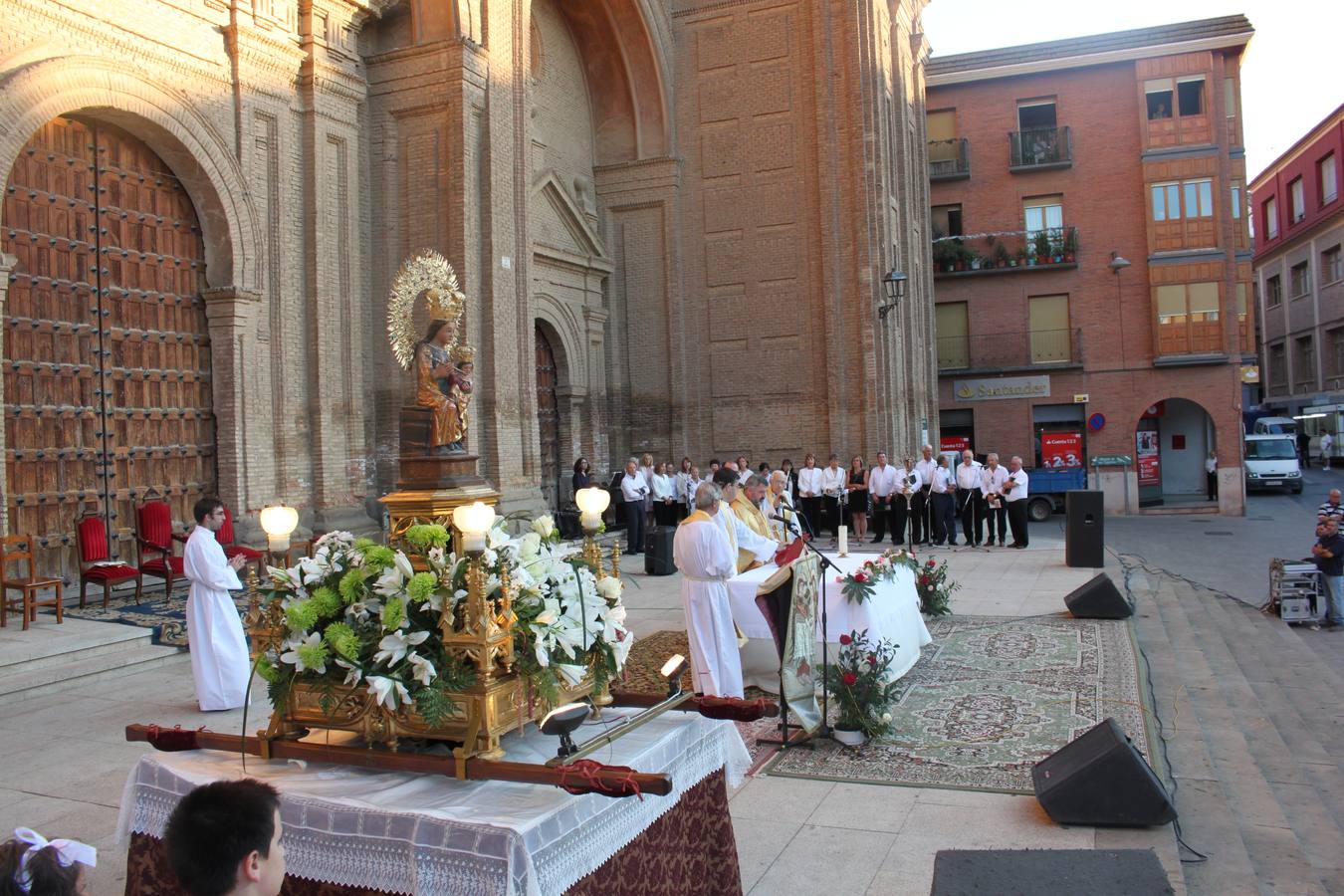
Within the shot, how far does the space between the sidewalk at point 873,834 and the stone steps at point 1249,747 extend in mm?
561

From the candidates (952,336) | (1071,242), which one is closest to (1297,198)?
(1071,242)

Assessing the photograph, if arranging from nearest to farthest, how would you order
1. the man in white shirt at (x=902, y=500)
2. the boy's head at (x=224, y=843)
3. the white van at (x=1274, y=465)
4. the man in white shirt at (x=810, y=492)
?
the boy's head at (x=224, y=843) < the man in white shirt at (x=902, y=500) < the man in white shirt at (x=810, y=492) < the white van at (x=1274, y=465)

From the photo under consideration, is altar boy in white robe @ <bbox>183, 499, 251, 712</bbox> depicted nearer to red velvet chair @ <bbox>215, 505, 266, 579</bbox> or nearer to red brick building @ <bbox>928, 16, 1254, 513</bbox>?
red velvet chair @ <bbox>215, 505, 266, 579</bbox>

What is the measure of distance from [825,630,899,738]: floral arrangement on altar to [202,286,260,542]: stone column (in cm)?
878

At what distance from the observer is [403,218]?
1590 centimetres

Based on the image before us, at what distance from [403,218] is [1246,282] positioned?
26.4 metres

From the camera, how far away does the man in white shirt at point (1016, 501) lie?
17.0m

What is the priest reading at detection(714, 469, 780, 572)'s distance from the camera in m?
8.73

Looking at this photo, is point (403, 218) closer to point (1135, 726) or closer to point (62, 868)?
point (1135, 726)

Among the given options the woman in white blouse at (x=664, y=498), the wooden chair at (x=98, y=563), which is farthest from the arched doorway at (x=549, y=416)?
the wooden chair at (x=98, y=563)

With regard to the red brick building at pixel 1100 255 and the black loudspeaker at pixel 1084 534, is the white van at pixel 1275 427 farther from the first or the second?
the black loudspeaker at pixel 1084 534

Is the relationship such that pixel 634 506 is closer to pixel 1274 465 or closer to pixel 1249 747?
pixel 1249 747

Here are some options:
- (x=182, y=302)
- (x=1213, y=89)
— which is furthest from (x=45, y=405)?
(x=1213, y=89)

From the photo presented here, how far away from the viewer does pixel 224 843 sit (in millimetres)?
2451
